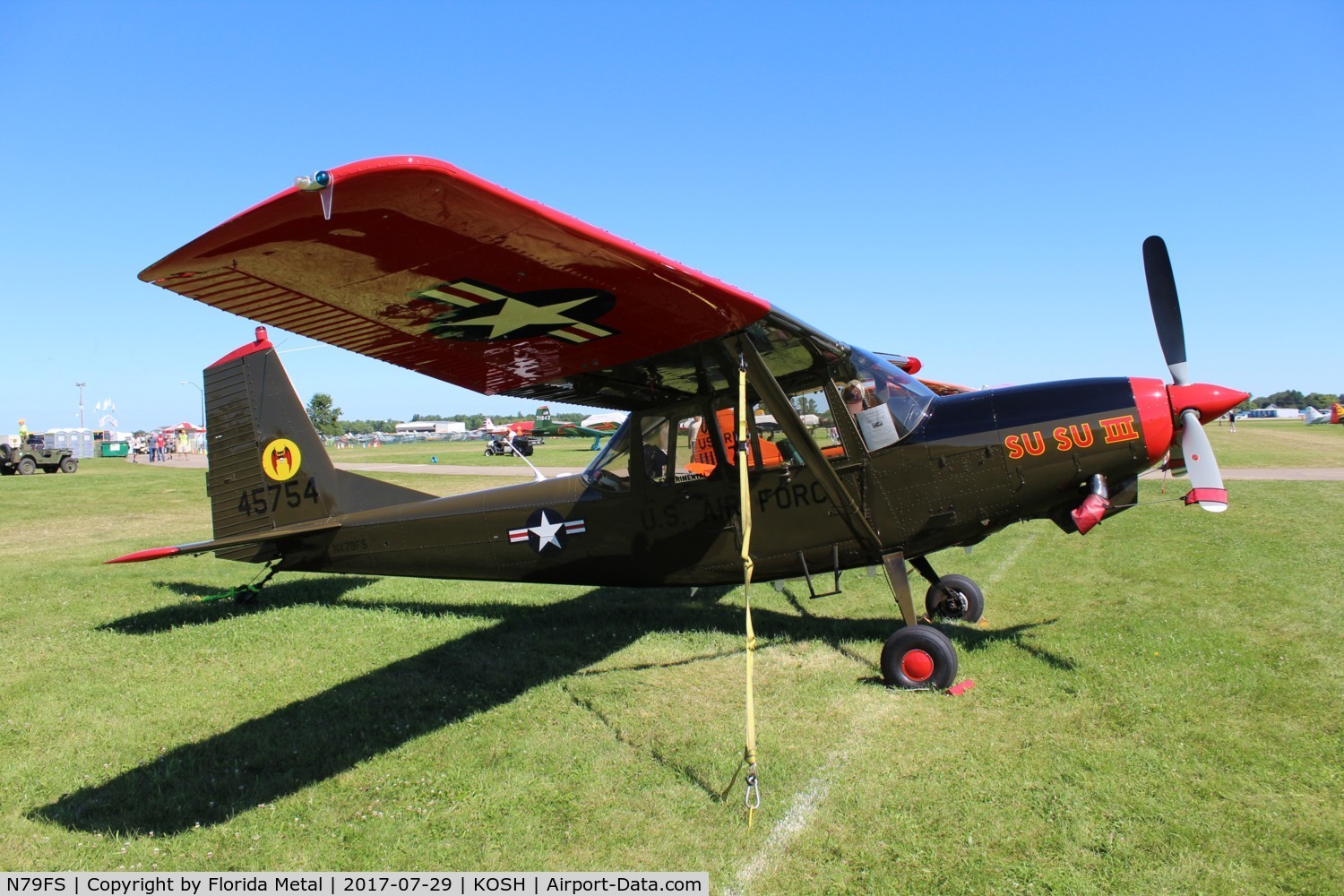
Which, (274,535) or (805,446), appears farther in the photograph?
(274,535)

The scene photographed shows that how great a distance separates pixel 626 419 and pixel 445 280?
2.95 meters

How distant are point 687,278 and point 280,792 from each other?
3.66m

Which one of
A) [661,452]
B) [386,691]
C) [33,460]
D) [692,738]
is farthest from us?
[33,460]

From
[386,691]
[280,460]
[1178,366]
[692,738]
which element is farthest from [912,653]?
[280,460]

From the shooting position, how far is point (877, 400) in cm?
607

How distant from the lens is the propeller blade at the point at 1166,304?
231 inches

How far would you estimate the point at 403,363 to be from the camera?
5.42 meters

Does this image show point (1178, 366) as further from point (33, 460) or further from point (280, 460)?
point (33, 460)

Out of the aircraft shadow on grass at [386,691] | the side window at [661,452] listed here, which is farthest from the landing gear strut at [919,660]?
the side window at [661,452]

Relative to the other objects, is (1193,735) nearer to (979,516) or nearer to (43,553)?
(979,516)

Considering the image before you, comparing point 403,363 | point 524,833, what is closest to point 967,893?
point 524,833

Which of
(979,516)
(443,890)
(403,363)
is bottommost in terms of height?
(443,890)

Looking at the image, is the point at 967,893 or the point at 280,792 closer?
the point at 967,893

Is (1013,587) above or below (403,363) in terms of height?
below
